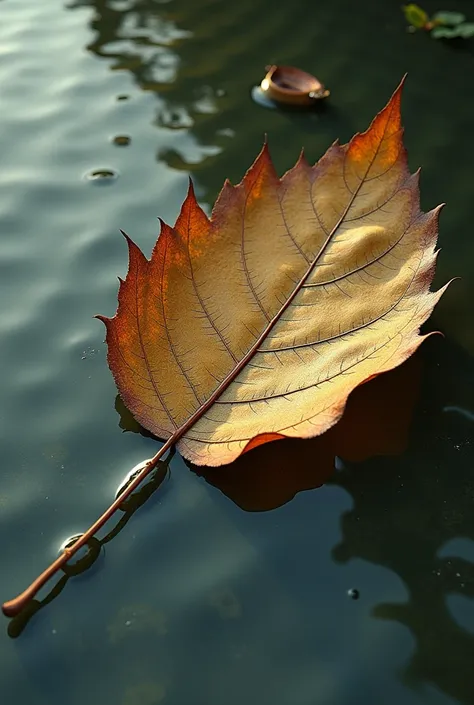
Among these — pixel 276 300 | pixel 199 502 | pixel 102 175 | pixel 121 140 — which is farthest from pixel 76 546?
pixel 121 140

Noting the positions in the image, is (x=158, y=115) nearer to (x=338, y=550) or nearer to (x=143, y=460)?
(x=143, y=460)

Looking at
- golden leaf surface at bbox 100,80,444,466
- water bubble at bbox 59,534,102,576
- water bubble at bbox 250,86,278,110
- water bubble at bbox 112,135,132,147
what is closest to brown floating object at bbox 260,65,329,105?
water bubble at bbox 250,86,278,110

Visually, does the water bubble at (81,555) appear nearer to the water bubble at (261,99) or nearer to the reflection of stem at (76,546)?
the reflection of stem at (76,546)

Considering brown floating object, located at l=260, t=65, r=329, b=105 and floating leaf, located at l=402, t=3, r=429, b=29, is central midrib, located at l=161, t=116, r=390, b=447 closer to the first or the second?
brown floating object, located at l=260, t=65, r=329, b=105

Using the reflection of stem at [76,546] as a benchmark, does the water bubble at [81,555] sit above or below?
below

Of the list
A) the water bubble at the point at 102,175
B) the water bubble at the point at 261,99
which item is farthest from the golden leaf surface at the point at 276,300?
the water bubble at the point at 261,99

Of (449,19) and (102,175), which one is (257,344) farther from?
(449,19)

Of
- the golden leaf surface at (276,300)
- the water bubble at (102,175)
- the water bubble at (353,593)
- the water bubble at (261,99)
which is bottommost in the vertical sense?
the water bubble at (353,593)

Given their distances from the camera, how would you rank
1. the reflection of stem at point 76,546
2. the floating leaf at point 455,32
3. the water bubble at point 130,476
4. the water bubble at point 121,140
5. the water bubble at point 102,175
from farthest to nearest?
the floating leaf at point 455,32 < the water bubble at point 121,140 < the water bubble at point 102,175 < the water bubble at point 130,476 < the reflection of stem at point 76,546

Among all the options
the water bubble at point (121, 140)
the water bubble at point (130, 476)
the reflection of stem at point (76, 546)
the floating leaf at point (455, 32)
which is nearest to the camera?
the reflection of stem at point (76, 546)

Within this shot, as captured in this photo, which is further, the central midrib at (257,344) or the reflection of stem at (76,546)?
the central midrib at (257,344)
